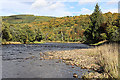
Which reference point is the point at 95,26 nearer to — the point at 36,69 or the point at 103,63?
the point at 103,63

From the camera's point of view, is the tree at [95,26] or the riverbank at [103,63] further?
the tree at [95,26]

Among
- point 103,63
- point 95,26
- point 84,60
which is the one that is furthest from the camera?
point 95,26

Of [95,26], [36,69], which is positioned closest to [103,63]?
[36,69]

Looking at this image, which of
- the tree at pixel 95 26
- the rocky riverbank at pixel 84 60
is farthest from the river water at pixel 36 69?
the tree at pixel 95 26

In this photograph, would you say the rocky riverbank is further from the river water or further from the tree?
the tree

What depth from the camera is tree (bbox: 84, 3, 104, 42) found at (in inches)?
2787

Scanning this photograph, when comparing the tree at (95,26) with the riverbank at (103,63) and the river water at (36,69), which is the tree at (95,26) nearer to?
the riverbank at (103,63)

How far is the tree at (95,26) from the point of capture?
70800 millimetres

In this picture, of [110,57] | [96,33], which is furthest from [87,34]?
[110,57]

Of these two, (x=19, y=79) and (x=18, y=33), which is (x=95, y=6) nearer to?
(x=18, y=33)

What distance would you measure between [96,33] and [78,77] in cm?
5960

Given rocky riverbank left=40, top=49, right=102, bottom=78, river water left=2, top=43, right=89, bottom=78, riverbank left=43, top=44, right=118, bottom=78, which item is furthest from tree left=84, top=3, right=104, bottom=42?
river water left=2, top=43, right=89, bottom=78

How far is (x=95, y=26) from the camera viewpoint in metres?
71.8

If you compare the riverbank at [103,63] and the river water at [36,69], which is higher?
the riverbank at [103,63]
